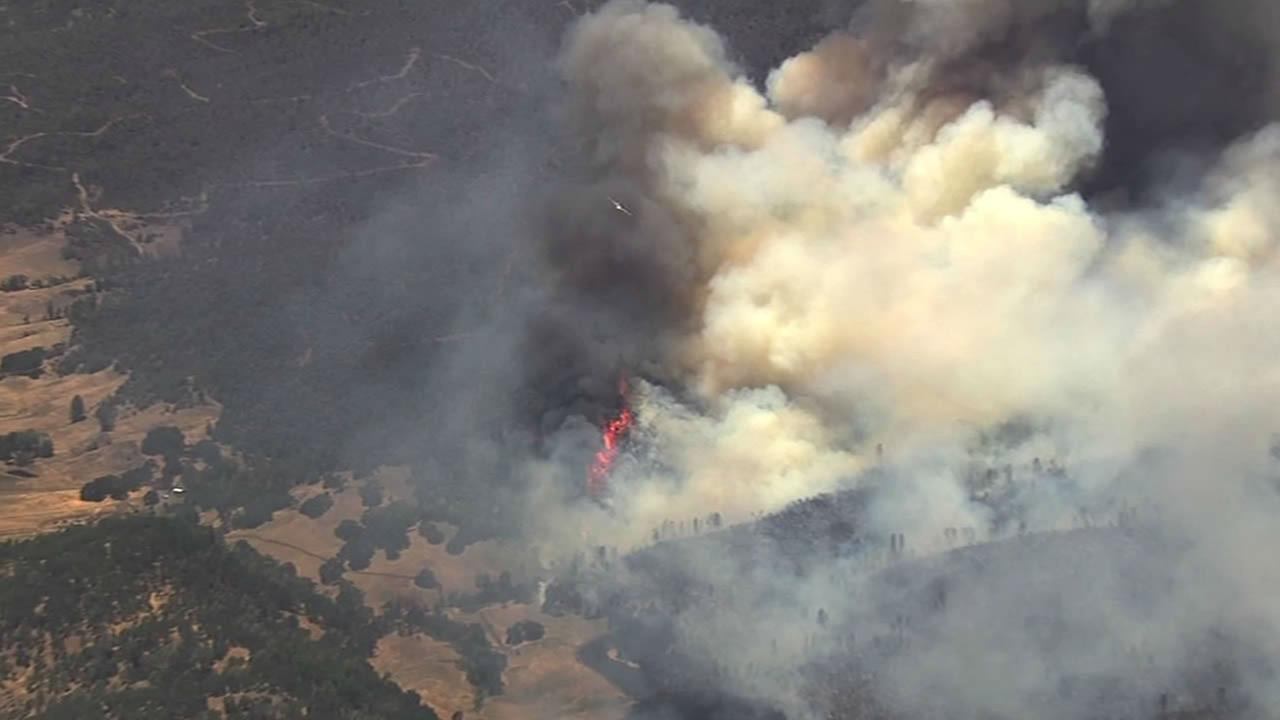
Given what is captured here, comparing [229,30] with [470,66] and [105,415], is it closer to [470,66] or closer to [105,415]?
[470,66]

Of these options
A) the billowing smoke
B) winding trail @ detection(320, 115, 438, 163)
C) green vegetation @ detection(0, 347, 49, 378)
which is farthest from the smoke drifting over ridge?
winding trail @ detection(320, 115, 438, 163)

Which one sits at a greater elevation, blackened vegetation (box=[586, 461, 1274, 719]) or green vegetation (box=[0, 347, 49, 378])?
green vegetation (box=[0, 347, 49, 378])

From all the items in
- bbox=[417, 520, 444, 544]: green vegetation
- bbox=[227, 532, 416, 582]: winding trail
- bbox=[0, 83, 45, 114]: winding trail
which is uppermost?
bbox=[0, 83, 45, 114]: winding trail

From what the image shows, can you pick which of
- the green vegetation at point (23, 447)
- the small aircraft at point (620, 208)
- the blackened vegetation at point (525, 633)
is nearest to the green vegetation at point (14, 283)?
the green vegetation at point (23, 447)

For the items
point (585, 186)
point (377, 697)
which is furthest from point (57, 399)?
point (377, 697)

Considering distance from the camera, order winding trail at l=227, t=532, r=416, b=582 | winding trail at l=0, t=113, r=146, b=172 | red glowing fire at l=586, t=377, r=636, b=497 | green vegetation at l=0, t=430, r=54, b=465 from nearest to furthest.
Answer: winding trail at l=227, t=532, r=416, b=582 → red glowing fire at l=586, t=377, r=636, b=497 → green vegetation at l=0, t=430, r=54, b=465 → winding trail at l=0, t=113, r=146, b=172

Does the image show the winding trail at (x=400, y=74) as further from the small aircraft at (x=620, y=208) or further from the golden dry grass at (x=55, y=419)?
the small aircraft at (x=620, y=208)

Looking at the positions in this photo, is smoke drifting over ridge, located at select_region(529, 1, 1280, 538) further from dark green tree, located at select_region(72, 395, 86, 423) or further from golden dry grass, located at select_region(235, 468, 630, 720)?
dark green tree, located at select_region(72, 395, 86, 423)
